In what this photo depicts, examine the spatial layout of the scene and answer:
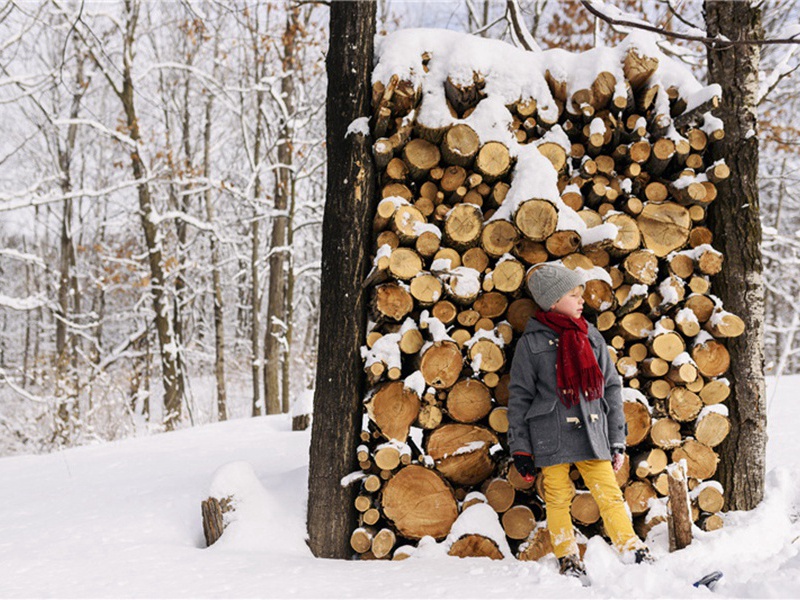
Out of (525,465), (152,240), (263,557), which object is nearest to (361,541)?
(263,557)

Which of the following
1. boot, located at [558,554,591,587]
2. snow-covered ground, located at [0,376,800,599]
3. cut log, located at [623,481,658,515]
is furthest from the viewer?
cut log, located at [623,481,658,515]

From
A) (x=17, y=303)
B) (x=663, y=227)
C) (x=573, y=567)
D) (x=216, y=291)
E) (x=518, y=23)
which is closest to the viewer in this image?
(x=573, y=567)

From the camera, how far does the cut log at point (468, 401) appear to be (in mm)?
2920

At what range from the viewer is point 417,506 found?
286 cm

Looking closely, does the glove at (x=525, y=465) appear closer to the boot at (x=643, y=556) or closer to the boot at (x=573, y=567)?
the boot at (x=573, y=567)

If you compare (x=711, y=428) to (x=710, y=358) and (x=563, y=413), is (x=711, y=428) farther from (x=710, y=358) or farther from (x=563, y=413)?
(x=563, y=413)

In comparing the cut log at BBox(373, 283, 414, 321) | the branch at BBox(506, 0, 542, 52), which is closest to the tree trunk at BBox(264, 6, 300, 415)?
the branch at BBox(506, 0, 542, 52)

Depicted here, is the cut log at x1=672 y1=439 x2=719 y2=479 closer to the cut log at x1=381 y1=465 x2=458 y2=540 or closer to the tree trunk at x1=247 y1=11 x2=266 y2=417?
the cut log at x1=381 y1=465 x2=458 y2=540

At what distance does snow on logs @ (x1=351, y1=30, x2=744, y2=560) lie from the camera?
289 centimetres

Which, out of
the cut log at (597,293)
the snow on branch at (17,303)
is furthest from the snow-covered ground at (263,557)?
the snow on branch at (17,303)

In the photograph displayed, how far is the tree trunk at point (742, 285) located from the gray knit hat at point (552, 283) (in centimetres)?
112

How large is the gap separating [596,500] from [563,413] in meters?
0.49

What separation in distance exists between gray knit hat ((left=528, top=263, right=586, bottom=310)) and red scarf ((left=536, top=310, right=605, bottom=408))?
102 mm

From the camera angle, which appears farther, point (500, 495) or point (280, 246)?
point (280, 246)
